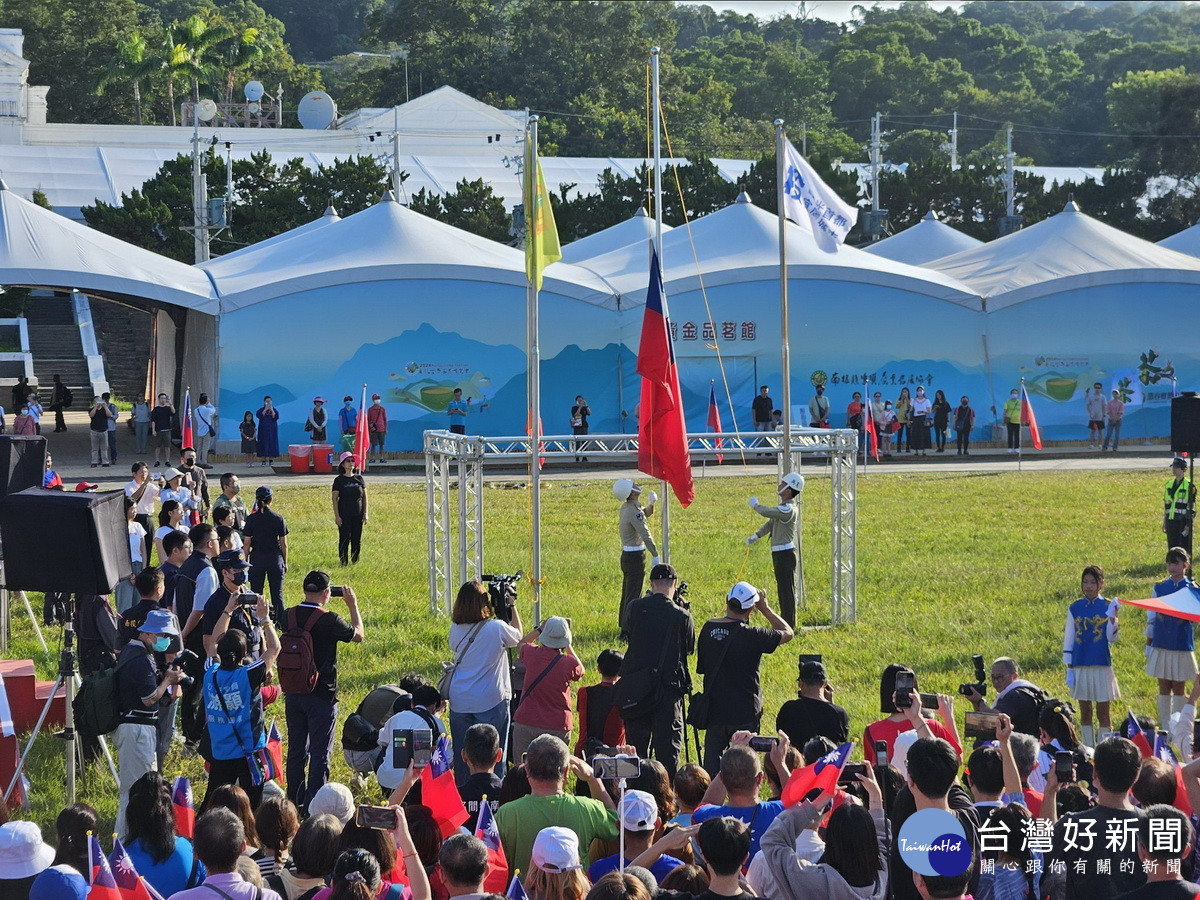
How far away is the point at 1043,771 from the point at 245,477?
25.3 m

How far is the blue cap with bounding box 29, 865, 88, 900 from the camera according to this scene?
18.4ft

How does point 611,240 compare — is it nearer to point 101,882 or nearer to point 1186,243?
point 1186,243

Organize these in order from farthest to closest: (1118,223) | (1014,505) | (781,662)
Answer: (1118,223), (1014,505), (781,662)

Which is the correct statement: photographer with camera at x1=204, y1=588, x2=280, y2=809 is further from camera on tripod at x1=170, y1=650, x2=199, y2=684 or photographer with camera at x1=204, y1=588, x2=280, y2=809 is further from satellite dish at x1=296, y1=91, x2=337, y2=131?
satellite dish at x1=296, y1=91, x2=337, y2=131

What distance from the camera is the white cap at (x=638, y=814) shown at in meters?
6.40

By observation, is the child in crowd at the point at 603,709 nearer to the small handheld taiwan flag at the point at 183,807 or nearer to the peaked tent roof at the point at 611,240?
the small handheld taiwan flag at the point at 183,807

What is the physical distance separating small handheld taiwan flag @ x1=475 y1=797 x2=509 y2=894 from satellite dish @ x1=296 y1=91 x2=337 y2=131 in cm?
7136

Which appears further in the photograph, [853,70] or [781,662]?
[853,70]

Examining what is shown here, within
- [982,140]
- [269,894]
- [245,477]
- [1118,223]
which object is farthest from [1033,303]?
[982,140]

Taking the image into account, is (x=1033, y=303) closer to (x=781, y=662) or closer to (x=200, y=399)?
(x=200, y=399)

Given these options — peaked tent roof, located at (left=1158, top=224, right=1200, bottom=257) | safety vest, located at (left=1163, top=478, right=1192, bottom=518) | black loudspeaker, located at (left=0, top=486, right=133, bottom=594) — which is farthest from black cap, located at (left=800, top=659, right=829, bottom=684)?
peaked tent roof, located at (left=1158, top=224, right=1200, bottom=257)

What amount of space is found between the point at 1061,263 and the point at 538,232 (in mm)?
28613

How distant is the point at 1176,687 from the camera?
1193cm

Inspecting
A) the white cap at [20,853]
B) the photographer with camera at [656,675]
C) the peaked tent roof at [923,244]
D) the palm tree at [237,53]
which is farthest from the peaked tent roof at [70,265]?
the palm tree at [237,53]
